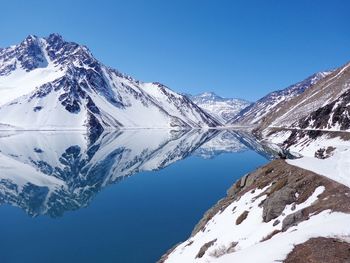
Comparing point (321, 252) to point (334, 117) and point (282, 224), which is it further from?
point (334, 117)

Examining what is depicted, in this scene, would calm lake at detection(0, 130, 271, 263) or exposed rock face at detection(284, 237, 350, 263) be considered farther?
calm lake at detection(0, 130, 271, 263)

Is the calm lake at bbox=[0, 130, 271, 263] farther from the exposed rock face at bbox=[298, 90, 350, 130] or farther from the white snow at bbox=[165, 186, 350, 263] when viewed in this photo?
the exposed rock face at bbox=[298, 90, 350, 130]

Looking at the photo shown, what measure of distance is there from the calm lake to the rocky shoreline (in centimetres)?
1016

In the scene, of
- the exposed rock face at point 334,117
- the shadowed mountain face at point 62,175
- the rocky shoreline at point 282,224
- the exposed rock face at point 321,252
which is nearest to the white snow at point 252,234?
the rocky shoreline at point 282,224

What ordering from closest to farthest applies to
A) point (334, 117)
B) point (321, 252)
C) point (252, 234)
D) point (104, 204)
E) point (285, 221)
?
point (321, 252) → point (285, 221) → point (252, 234) → point (104, 204) → point (334, 117)

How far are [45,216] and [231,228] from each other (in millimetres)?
40544

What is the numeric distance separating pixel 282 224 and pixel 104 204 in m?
49.1

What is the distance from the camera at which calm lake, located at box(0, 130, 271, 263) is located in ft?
156

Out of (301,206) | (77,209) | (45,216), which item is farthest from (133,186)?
(301,206)

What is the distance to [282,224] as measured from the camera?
29.0 m

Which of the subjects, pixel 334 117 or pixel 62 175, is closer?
pixel 62 175

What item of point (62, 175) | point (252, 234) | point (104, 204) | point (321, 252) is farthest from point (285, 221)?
point (62, 175)

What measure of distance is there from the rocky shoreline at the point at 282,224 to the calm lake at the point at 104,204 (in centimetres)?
1016

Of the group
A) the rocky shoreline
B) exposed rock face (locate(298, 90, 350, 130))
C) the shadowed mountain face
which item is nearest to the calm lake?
the shadowed mountain face
